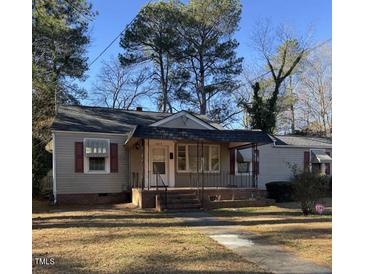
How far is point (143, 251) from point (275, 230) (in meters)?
3.82

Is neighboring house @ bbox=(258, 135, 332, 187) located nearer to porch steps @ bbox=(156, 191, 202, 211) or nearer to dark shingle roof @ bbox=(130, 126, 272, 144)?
dark shingle roof @ bbox=(130, 126, 272, 144)

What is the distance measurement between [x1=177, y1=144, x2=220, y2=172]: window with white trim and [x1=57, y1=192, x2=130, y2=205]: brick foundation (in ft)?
9.14

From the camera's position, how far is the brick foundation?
55.7 feet

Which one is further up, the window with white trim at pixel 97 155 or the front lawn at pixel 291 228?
the window with white trim at pixel 97 155

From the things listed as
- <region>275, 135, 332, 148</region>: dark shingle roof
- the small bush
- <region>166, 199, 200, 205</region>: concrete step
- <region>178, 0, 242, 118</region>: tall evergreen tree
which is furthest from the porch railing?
<region>178, 0, 242, 118</region>: tall evergreen tree

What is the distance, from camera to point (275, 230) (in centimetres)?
945

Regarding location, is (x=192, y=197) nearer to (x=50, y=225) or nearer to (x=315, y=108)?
(x=50, y=225)

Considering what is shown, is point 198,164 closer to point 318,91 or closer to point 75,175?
point 75,175

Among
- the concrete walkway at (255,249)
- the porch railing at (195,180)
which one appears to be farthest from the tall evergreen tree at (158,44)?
the concrete walkway at (255,249)

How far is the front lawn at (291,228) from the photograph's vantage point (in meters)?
7.17

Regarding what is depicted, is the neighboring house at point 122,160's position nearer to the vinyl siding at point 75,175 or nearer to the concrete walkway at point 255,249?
the vinyl siding at point 75,175

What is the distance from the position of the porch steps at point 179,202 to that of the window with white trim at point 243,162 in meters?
5.51

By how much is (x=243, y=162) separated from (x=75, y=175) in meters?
8.18
